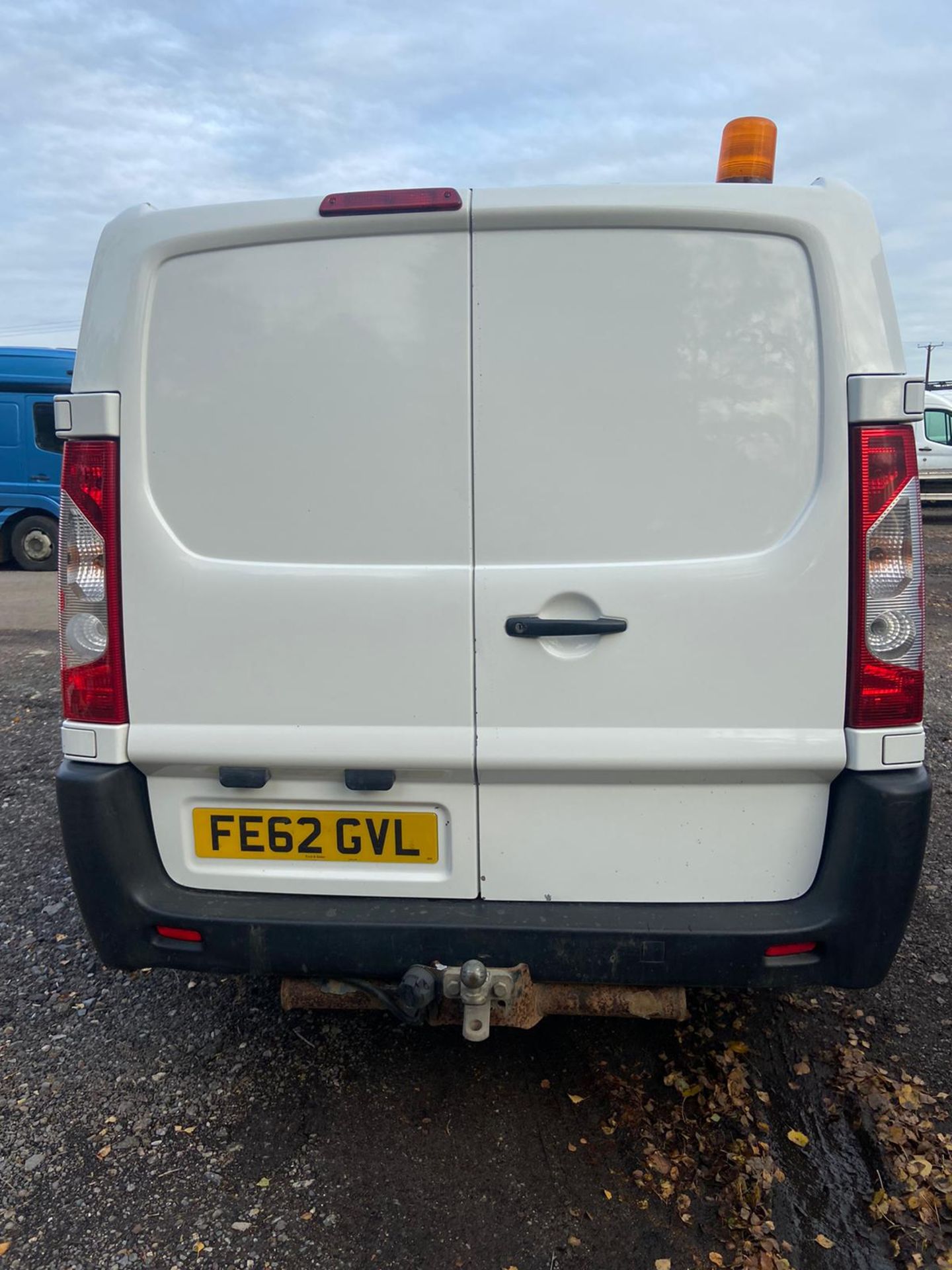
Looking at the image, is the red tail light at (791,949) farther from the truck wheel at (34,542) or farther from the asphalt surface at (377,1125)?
the truck wheel at (34,542)

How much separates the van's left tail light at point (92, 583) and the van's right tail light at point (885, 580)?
1.70 m

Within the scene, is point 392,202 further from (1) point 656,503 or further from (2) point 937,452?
(2) point 937,452

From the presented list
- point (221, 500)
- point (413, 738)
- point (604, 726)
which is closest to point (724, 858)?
point (604, 726)

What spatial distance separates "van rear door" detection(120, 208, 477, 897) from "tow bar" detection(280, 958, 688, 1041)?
222mm

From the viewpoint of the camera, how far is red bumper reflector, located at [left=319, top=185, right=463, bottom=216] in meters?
2.16

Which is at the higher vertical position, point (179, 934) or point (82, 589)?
point (82, 589)

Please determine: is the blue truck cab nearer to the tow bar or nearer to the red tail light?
the tow bar

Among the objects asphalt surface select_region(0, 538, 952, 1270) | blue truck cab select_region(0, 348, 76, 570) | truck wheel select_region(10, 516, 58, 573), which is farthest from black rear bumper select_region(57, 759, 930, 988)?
truck wheel select_region(10, 516, 58, 573)

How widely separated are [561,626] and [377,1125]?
149 centimetres

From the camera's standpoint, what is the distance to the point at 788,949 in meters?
2.25

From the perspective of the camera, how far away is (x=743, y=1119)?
2590 millimetres

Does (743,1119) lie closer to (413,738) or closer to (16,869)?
(413,738)

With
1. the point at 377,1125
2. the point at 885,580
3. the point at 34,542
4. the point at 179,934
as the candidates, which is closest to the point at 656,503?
the point at 885,580

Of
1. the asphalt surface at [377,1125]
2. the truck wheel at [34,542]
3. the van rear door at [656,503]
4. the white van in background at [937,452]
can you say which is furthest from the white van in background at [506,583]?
the white van in background at [937,452]
